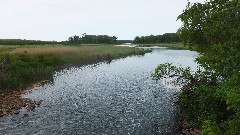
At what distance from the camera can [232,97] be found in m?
9.16

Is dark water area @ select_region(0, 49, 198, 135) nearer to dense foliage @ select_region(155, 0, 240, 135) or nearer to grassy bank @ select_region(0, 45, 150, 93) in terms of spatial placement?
dense foliage @ select_region(155, 0, 240, 135)

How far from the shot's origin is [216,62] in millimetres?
14906

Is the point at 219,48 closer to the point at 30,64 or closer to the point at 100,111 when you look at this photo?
the point at 100,111

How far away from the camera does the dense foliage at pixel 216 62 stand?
10.8 metres

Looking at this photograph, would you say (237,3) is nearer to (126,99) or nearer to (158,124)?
(158,124)

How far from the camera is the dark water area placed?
22.9 m

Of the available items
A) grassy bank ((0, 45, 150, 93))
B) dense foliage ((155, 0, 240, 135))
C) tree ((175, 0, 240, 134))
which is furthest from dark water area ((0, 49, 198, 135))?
tree ((175, 0, 240, 134))

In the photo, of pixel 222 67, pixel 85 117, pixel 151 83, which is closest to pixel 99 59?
pixel 151 83

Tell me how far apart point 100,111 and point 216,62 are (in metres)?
15.7

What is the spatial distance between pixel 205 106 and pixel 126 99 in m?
15.2

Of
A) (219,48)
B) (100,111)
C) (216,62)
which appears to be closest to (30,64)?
(100,111)

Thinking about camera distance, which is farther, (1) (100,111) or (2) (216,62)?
(1) (100,111)

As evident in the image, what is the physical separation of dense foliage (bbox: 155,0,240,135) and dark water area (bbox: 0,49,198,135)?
11.0 feet

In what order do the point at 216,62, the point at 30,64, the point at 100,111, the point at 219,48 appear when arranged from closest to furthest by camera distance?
the point at 219,48
the point at 216,62
the point at 100,111
the point at 30,64
